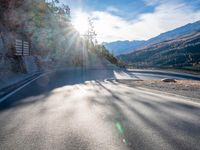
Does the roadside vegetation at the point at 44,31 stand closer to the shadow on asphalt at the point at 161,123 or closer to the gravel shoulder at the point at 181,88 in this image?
the gravel shoulder at the point at 181,88

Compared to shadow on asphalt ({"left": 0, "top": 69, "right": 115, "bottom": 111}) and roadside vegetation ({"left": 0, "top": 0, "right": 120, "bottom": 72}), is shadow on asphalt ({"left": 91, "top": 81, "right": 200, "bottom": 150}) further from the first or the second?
roadside vegetation ({"left": 0, "top": 0, "right": 120, "bottom": 72})

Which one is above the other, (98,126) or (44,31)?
(44,31)

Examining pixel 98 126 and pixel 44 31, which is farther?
pixel 44 31

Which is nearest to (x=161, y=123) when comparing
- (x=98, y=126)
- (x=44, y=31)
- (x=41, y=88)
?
(x=98, y=126)

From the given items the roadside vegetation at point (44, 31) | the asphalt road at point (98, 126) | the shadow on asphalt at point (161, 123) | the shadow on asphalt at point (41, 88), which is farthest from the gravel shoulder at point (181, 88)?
the roadside vegetation at point (44, 31)

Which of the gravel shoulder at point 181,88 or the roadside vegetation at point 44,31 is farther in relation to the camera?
the roadside vegetation at point 44,31

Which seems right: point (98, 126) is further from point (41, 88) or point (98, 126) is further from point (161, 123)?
point (41, 88)

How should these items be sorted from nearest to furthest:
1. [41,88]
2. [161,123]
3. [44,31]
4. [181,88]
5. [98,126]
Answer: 1. [98,126]
2. [161,123]
3. [41,88]
4. [181,88]
5. [44,31]

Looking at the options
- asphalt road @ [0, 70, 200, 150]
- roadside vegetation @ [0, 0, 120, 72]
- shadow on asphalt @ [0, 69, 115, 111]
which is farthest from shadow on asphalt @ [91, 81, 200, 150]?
roadside vegetation @ [0, 0, 120, 72]

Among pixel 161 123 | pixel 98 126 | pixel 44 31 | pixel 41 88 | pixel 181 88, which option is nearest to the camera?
pixel 98 126

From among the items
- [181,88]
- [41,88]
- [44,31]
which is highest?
[44,31]

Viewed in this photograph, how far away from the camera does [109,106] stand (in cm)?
816

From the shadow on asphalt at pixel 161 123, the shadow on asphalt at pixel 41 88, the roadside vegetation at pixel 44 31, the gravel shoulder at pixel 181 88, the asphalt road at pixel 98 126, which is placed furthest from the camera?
the roadside vegetation at pixel 44 31

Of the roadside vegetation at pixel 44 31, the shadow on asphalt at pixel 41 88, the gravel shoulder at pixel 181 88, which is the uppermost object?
the roadside vegetation at pixel 44 31
